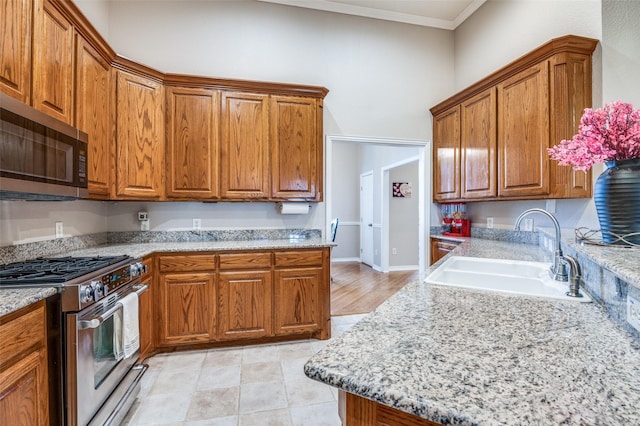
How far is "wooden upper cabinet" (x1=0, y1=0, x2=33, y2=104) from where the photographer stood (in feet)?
4.78

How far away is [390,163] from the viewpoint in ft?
18.5

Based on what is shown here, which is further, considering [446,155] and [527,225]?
[446,155]

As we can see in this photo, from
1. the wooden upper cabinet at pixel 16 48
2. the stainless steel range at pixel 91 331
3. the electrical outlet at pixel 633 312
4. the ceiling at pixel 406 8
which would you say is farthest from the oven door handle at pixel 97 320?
the ceiling at pixel 406 8

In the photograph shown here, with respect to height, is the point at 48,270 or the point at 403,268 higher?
the point at 48,270

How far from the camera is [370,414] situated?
2.00ft

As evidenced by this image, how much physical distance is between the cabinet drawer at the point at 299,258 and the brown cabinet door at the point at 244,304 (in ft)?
0.52

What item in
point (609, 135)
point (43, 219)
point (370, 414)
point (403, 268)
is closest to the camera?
point (370, 414)

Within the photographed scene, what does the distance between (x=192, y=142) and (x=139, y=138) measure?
1.41ft

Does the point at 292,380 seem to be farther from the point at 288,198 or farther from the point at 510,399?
the point at 510,399

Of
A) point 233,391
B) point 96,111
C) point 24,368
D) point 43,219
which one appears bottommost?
point 233,391

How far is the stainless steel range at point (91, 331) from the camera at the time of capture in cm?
136

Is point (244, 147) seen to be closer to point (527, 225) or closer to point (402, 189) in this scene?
point (527, 225)

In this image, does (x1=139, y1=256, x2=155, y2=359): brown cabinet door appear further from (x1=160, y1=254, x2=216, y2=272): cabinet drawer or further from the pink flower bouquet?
the pink flower bouquet

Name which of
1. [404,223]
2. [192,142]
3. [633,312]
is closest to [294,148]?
[192,142]
